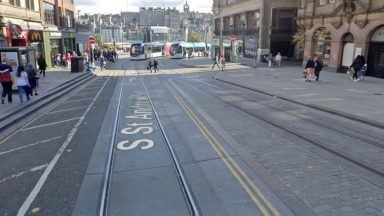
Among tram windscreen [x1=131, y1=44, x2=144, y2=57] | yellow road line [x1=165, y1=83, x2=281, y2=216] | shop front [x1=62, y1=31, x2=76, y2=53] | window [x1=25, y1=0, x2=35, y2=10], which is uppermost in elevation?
window [x1=25, y1=0, x2=35, y2=10]

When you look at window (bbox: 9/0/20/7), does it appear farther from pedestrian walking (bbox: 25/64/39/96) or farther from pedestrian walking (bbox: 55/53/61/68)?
pedestrian walking (bbox: 25/64/39/96)

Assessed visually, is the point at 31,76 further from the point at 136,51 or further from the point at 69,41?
the point at 136,51

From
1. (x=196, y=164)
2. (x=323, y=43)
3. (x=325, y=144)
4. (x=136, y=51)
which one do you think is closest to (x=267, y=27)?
(x=323, y=43)

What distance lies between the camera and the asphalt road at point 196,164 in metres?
5.50

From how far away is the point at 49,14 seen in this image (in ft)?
121

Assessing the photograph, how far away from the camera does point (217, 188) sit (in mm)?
6055

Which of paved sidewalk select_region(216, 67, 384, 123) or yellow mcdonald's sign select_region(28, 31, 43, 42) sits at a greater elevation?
yellow mcdonald's sign select_region(28, 31, 43, 42)

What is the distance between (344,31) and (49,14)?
31.7 m

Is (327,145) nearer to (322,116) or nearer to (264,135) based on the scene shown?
(264,135)

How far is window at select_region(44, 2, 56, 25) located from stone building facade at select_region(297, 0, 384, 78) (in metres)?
28.1

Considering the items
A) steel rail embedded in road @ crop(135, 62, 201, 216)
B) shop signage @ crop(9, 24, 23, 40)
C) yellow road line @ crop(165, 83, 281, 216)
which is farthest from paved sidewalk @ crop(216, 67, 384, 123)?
shop signage @ crop(9, 24, 23, 40)

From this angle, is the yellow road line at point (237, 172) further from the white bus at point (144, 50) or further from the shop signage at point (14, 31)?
the white bus at point (144, 50)

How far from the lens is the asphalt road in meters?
5.50

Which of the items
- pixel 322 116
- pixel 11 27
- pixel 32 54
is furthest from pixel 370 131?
pixel 11 27
